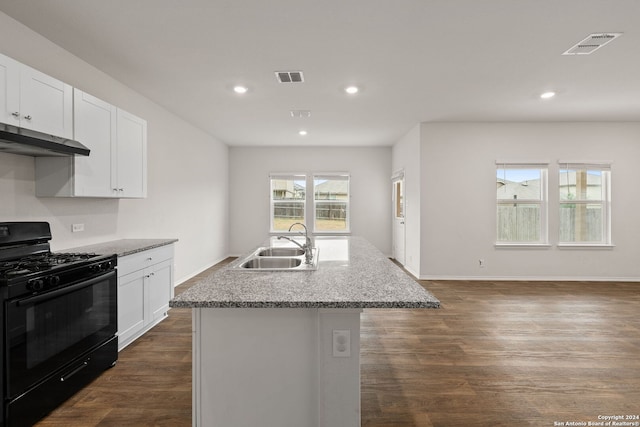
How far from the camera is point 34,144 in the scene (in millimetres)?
2102

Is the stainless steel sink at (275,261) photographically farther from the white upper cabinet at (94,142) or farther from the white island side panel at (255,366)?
the white upper cabinet at (94,142)

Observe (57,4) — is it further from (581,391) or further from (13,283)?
(581,391)

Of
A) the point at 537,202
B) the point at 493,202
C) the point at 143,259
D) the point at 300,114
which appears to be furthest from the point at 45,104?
the point at 537,202

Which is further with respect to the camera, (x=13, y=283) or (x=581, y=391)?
(x=581, y=391)

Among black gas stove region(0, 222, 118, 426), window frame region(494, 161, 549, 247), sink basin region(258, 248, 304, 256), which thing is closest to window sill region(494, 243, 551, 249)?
window frame region(494, 161, 549, 247)

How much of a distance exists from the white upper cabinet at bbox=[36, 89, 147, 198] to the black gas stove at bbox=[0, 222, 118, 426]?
0.39m

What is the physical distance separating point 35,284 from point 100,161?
4.54ft

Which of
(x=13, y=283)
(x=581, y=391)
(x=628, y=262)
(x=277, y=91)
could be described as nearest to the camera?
(x=13, y=283)

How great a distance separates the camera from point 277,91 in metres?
4.06

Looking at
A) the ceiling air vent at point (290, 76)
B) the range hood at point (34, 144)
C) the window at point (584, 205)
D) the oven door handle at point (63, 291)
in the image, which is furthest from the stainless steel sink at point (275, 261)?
the window at point (584, 205)

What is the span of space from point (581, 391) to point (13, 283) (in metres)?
3.58

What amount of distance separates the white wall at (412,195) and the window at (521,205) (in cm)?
133

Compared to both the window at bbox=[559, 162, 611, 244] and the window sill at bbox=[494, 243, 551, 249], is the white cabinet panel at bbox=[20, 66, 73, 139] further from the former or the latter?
the window at bbox=[559, 162, 611, 244]

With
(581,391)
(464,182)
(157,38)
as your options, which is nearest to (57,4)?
(157,38)
